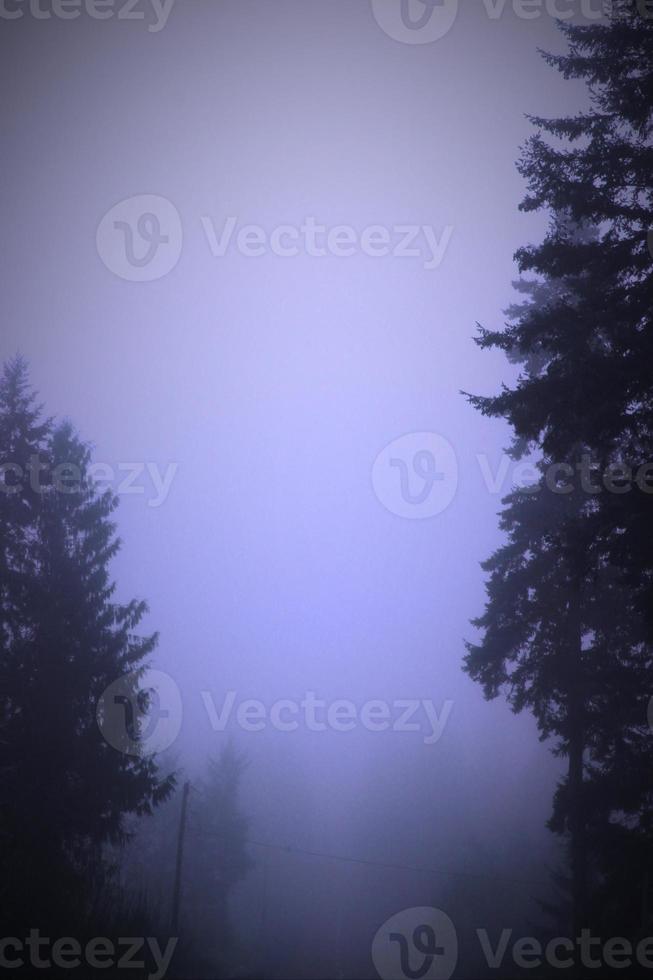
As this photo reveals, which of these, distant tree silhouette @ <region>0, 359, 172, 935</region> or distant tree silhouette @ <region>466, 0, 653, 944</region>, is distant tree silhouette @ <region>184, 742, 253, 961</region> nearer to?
distant tree silhouette @ <region>0, 359, 172, 935</region>

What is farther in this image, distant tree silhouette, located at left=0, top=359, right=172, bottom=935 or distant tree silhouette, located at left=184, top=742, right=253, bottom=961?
distant tree silhouette, located at left=184, top=742, right=253, bottom=961

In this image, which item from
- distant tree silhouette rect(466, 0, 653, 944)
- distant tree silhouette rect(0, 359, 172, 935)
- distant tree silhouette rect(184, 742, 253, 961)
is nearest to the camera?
distant tree silhouette rect(466, 0, 653, 944)

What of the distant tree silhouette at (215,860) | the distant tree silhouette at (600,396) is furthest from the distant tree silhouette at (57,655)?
Answer: the distant tree silhouette at (215,860)

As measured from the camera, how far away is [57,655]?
14797 millimetres

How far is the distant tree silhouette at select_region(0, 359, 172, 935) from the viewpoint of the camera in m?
13.7

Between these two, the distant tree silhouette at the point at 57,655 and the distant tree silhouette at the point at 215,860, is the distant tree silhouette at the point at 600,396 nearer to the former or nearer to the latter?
the distant tree silhouette at the point at 57,655

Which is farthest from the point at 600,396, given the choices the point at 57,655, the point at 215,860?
the point at 215,860

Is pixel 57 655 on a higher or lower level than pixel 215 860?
higher

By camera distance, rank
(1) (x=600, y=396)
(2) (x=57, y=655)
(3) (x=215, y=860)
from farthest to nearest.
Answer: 1. (3) (x=215, y=860)
2. (2) (x=57, y=655)
3. (1) (x=600, y=396)

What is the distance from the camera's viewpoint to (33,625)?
48.5 ft

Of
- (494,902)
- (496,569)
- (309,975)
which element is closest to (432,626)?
(494,902)

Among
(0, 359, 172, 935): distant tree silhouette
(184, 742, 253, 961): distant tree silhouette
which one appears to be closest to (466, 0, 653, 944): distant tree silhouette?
(0, 359, 172, 935): distant tree silhouette

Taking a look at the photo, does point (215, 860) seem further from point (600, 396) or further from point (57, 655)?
point (600, 396)

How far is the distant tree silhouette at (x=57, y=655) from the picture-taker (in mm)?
13672
